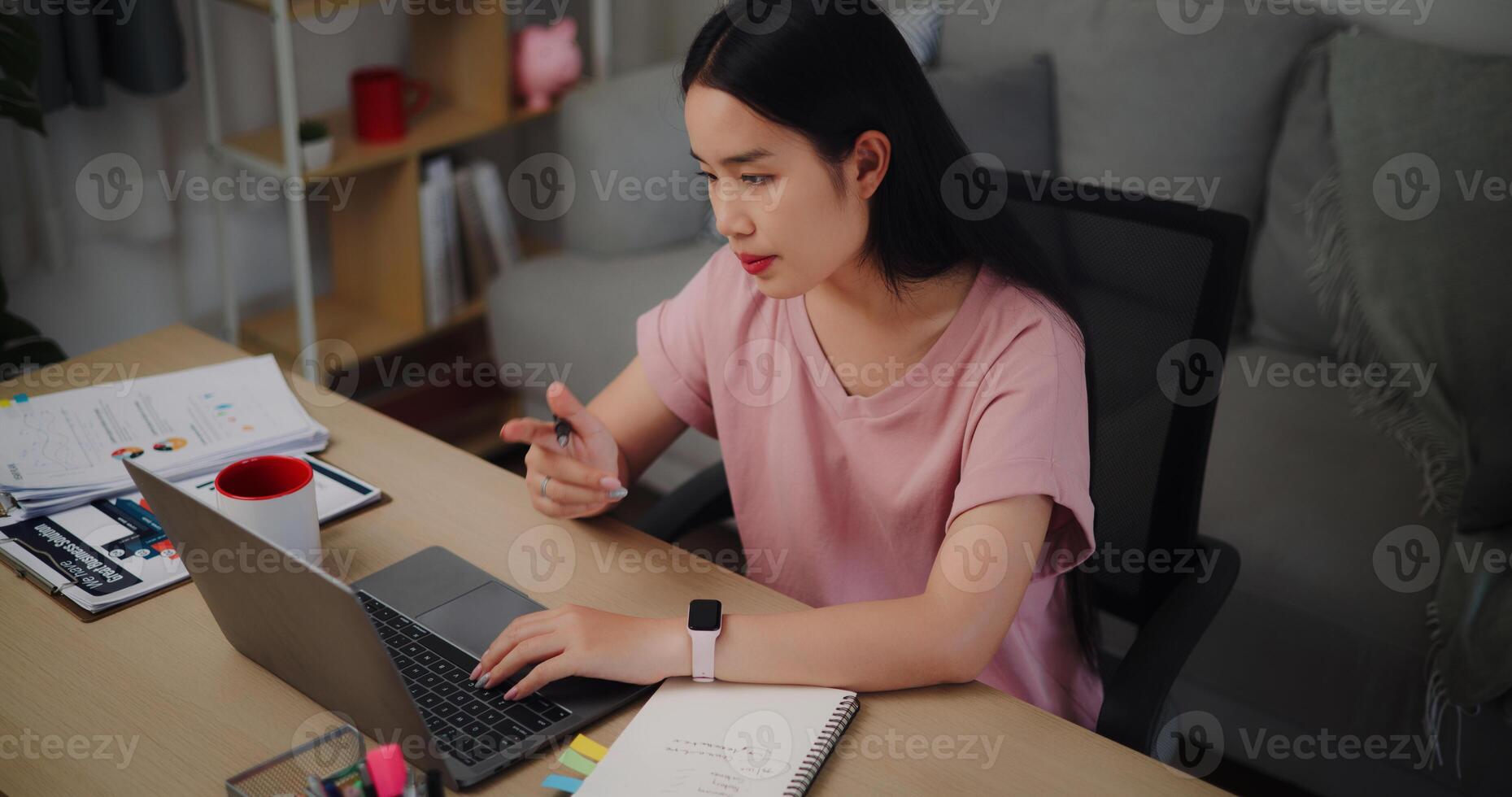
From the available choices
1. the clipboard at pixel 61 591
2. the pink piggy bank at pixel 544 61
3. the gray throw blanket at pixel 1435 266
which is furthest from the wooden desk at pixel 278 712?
the pink piggy bank at pixel 544 61

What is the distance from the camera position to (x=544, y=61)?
270 centimetres

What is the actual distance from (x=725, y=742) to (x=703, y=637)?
95 mm

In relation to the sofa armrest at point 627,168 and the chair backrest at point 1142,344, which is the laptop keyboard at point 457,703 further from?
the sofa armrest at point 627,168

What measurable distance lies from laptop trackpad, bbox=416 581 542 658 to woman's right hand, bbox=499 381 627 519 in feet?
0.39

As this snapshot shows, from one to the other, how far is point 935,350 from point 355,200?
1.82m

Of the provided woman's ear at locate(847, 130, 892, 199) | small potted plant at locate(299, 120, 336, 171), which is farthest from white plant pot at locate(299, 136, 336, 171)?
woman's ear at locate(847, 130, 892, 199)

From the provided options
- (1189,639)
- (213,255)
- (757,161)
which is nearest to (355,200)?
(213,255)

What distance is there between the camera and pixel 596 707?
986 mm

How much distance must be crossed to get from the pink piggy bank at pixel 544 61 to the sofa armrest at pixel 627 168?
Result: 243 mm

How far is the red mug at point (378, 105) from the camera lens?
2.47 meters

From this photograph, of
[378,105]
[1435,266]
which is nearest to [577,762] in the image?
[1435,266]

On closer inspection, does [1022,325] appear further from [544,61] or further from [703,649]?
[544,61]

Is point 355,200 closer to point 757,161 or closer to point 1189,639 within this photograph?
point 757,161

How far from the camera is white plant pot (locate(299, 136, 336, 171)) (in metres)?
2.32
